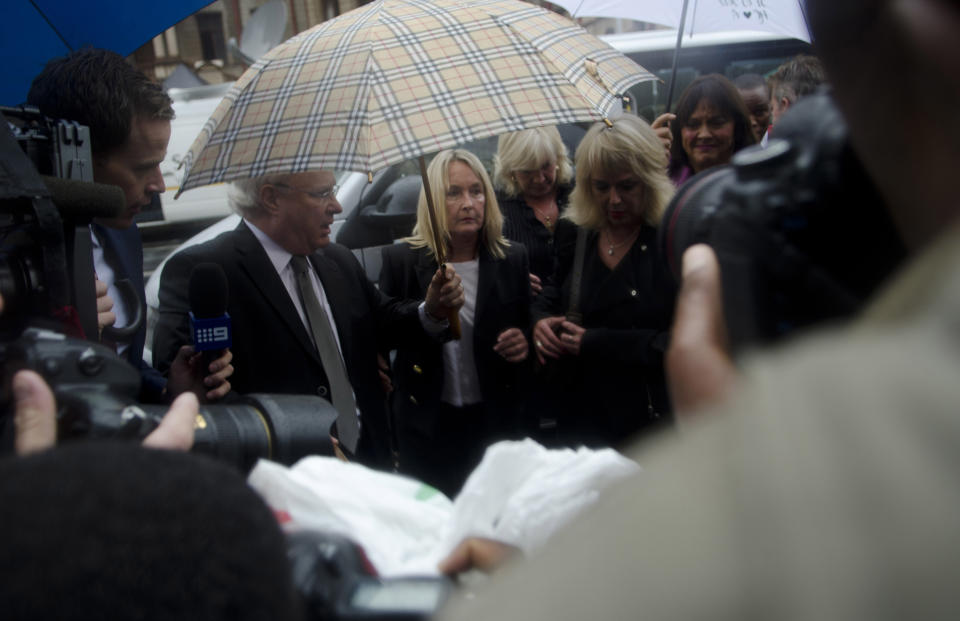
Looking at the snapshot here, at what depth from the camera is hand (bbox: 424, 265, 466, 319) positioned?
2.63 m

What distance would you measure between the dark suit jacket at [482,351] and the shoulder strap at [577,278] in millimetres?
302

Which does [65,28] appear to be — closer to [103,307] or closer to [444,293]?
[103,307]

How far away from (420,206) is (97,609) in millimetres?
2852

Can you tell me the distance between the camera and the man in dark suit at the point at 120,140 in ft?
6.75

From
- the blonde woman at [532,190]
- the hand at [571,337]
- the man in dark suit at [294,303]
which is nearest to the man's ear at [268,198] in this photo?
the man in dark suit at [294,303]

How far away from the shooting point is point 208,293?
72.0 inches

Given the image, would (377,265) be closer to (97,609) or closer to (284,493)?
(284,493)

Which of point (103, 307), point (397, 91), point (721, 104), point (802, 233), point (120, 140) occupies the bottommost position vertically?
point (721, 104)

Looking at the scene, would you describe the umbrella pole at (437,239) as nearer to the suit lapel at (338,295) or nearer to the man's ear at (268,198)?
the suit lapel at (338,295)

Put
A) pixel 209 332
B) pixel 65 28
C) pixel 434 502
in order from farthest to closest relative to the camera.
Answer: pixel 65 28, pixel 209 332, pixel 434 502

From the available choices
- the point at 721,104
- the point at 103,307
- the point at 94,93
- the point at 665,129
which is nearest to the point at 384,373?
the point at 103,307

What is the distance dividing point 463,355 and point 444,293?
21.4 inches

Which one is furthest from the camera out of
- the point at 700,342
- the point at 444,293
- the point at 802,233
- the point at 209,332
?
the point at 444,293

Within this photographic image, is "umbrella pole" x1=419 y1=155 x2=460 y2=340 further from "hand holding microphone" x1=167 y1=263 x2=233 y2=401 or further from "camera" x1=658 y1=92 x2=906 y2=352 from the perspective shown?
"camera" x1=658 y1=92 x2=906 y2=352
